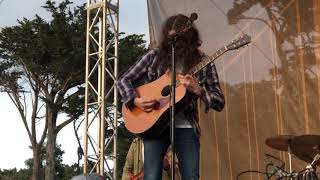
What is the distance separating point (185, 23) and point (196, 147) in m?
0.71

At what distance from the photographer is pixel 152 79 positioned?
10.8 ft

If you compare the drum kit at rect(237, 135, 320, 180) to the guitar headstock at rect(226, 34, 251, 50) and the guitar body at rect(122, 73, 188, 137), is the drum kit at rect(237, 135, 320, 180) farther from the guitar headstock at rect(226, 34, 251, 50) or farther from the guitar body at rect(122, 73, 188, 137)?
the guitar body at rect(122, 73, 188, 137)

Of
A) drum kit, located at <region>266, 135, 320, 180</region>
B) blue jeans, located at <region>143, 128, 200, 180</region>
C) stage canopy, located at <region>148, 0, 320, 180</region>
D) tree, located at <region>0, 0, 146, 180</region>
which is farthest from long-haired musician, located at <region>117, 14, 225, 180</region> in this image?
tree, located at <region>0, 0, 146, 180</region>

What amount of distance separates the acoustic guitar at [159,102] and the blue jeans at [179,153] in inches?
2.5

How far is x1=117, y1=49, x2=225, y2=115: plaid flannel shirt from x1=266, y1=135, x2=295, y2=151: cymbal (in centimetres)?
108

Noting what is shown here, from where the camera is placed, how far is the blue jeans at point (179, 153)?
294 cm

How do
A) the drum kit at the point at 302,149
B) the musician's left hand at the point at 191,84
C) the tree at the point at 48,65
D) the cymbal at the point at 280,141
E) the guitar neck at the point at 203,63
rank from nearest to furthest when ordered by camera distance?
the musician's left hand at the point at 191,84
the guitar neck at the point at 203,63
the drum kit at the point at 302,149
the cymbal at the point at 280,141
the tree at the point at 48,65

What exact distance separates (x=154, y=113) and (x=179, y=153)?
28 centimetres

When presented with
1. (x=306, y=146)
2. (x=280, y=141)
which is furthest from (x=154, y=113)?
(x=306, y=146)

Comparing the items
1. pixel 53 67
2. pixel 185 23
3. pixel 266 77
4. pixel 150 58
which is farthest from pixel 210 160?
pixel 53 67

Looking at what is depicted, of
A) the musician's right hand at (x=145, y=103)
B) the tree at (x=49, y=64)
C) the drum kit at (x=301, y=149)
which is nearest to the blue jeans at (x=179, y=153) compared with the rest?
the musician's right hand at (x=145, y=103)

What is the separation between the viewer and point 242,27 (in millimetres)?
5352

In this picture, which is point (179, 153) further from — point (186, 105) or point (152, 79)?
point (152, 79)

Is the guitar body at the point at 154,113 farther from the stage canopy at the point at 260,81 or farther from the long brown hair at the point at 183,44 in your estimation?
the stage canopy at the point at 260,81
